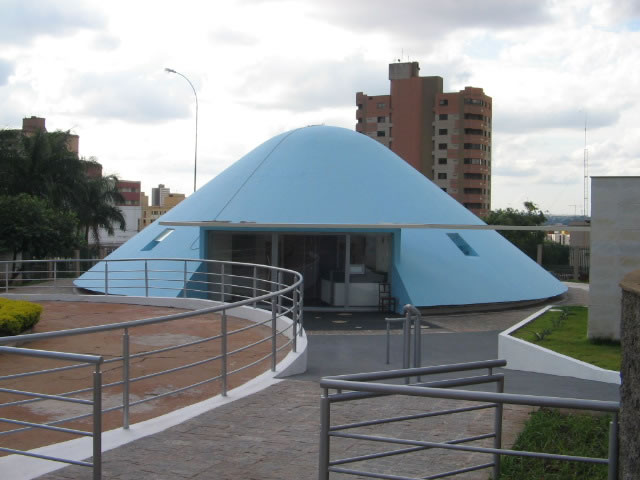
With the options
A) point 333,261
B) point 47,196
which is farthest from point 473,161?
point 333,261

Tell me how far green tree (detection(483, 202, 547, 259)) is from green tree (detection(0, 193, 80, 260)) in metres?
25.4

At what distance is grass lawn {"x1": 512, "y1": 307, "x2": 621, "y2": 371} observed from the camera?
37.4ft

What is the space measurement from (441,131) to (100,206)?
2099 inches

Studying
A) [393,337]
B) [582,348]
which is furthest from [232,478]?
[393,337]

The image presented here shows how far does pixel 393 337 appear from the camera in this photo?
16.3 meters

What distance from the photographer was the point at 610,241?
43.1 feet

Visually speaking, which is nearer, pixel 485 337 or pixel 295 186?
pixel 485 337

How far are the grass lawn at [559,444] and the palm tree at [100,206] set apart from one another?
36462 mm

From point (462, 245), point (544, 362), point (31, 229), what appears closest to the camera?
point (544, 362)

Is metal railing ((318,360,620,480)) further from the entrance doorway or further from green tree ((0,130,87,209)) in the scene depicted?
green tree ((0,130,87,209))

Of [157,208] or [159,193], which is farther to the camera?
[159,193]

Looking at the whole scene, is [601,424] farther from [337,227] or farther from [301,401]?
[337,227]

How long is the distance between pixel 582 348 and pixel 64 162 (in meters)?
30.1

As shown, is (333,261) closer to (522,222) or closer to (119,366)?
(119,366)
